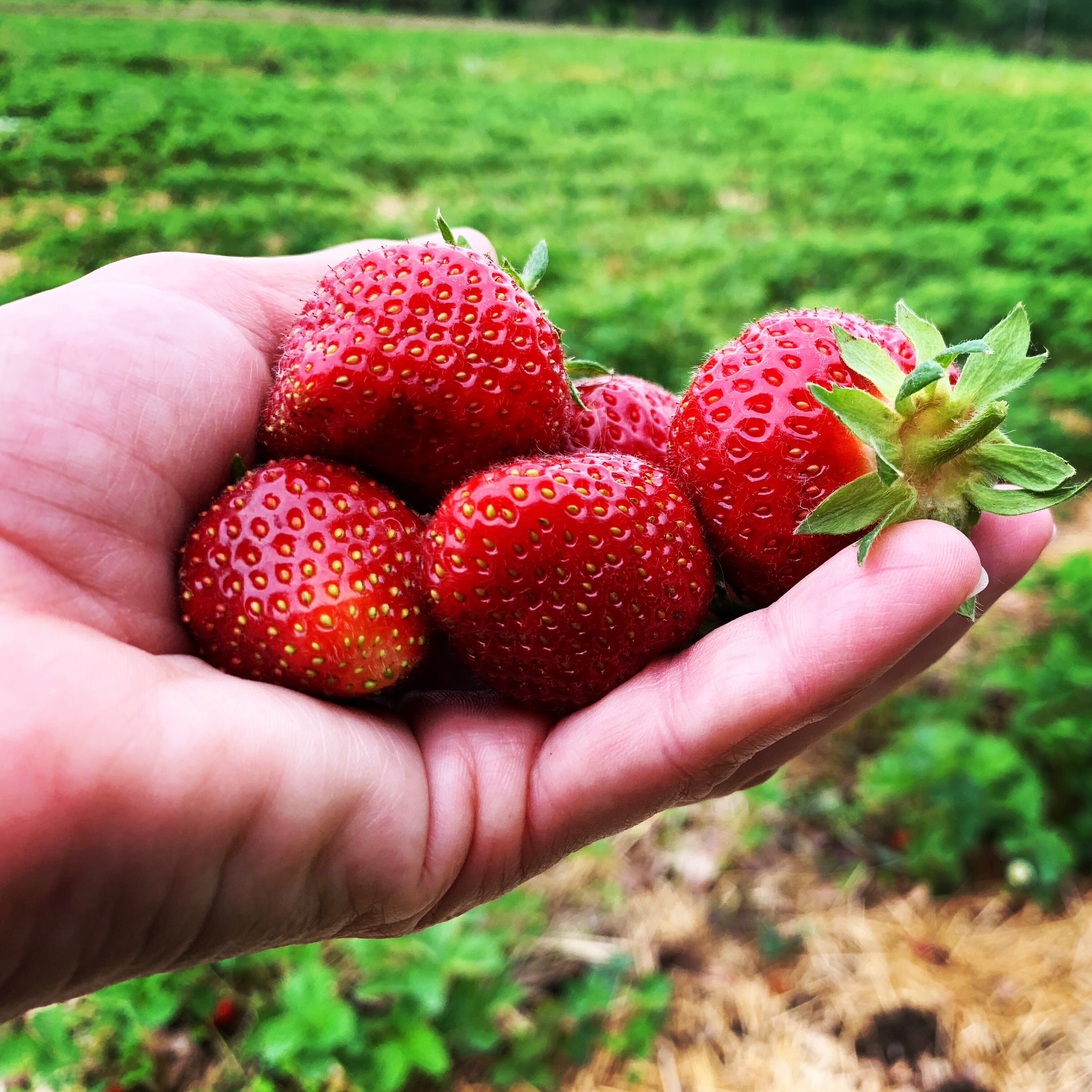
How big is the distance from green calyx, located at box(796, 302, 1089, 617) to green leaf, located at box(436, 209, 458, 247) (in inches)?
26.5

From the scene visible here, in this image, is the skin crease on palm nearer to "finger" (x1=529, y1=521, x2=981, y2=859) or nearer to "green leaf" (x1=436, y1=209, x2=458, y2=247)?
"finger" (x1=529, y1=521, x2=981, y2=859)

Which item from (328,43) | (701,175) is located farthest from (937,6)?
(701,175)

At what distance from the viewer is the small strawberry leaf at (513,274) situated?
59.7 inches

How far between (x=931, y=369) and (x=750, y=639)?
400 millimetres

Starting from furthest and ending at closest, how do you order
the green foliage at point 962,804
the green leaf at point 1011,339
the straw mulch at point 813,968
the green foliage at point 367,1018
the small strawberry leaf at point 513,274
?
the green foliage at point 962,804
the straw mulch at point 813,968
the green foliage at point 367,1018
the small strawberry leaf at point 513,274
the green leaf at point 1011,339

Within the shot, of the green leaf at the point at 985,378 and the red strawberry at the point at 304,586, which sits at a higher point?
the green leaf at the point at 985,378

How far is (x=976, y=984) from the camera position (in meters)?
2.40

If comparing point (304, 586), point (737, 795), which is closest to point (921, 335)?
point (304, 586)

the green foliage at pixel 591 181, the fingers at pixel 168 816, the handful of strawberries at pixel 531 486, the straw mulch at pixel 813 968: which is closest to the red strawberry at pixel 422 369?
the handful of strawberries at pixel 531 486

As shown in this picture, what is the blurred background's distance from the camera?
2100mm

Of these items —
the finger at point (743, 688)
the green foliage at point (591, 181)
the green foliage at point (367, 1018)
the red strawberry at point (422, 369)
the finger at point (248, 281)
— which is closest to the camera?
the finger at point (743, 688)

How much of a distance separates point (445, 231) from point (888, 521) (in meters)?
0.86

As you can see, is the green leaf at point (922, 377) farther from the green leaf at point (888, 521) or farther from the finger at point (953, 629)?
the finger at point (953, 629)

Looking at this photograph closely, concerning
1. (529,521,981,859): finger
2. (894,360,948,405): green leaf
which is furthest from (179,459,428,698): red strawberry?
(894,360,948,405): green leaf
